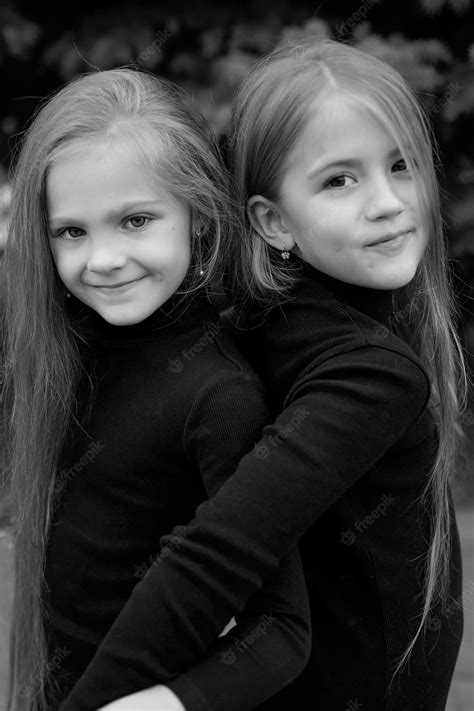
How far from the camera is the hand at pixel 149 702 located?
4.01 ft

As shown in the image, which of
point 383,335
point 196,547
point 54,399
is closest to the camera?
point 196,547

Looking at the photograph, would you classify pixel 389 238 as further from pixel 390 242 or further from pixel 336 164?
pixel 336 164

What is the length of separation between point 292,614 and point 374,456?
0.25 meters

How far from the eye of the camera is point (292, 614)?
1.31m

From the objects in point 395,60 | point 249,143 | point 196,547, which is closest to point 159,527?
point 196,547

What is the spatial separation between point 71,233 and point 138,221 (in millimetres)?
125

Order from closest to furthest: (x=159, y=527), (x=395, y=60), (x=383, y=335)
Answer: (x=383, y=335), (x=159, y=527), (x=395, y=60)

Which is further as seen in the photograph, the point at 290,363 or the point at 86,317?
the point at 86,317

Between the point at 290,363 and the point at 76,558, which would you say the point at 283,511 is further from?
the point at 76,558

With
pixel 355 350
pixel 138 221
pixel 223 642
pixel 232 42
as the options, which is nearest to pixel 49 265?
pixel 138 221

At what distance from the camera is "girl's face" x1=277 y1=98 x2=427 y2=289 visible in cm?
144

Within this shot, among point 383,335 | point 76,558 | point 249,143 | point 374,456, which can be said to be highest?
point 249,143

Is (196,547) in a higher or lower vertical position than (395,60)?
lower

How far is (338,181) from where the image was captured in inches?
57.3
